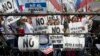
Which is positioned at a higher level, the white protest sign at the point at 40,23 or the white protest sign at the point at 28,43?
the white protest sign at the point at 28,43

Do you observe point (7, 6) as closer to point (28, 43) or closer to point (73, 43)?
point (28, 43)

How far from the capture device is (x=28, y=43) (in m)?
4.69

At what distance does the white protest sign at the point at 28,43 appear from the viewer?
468 cm

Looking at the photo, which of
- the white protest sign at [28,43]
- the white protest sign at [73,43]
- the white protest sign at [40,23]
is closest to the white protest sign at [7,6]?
the white protest sign at [40,23]

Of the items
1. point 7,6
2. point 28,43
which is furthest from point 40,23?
point 28,43

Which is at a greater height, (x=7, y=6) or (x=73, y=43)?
(x=7, y=6)

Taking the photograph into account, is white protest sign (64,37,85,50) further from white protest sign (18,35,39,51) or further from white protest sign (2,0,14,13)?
white protest sign (2,0,14,13)

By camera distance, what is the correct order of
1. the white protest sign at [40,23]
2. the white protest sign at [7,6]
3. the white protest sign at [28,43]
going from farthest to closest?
the white protest sign at [7,6] < the white protest sign at [40,23] < the white protest sign at [28,43]

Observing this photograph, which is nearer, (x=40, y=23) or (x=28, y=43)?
(x=28, y=43)

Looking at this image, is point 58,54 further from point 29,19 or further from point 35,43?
point 35,43

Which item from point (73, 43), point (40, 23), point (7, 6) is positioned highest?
point (7, 6)

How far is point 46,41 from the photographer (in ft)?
19.3

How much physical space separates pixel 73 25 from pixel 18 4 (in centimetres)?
312

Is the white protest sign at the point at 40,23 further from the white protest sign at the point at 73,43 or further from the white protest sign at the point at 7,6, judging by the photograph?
the white protest sign at the point at 73,43
